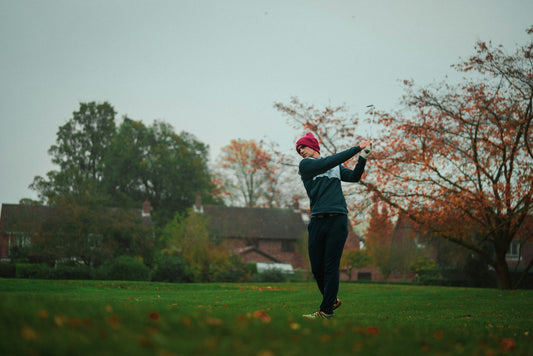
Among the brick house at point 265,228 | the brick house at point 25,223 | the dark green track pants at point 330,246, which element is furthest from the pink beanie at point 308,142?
the brick house at point 265,228

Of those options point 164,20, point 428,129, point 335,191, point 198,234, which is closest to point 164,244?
point 198,234

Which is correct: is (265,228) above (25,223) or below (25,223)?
above

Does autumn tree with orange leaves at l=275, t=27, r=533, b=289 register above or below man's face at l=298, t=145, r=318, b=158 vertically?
above

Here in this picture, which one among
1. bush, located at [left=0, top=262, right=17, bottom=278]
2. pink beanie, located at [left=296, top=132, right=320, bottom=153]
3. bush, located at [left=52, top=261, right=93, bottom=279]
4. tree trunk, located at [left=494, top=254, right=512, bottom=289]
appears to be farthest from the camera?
bush, located at [left=52, top=261, right=93, bottom=279]

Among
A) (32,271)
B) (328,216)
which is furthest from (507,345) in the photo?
(32,271)

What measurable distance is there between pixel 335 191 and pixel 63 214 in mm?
25780

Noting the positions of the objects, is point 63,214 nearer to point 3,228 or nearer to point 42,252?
point 42,252

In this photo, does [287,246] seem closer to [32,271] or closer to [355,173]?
[32,271]

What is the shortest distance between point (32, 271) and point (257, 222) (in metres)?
33.6

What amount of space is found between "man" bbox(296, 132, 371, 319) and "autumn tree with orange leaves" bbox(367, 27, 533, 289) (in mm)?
12394

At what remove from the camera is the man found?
6.00 meters

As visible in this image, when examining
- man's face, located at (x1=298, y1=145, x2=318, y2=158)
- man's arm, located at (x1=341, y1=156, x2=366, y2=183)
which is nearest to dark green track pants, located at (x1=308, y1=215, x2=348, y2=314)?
man's arm, located at (x1=341, y1=156, x2=366, y2=183)

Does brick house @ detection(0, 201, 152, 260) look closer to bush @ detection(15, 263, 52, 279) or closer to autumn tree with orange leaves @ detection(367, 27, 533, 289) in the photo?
bush @ detection(15, 263, 52, 279)

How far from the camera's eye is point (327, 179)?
6.22m
